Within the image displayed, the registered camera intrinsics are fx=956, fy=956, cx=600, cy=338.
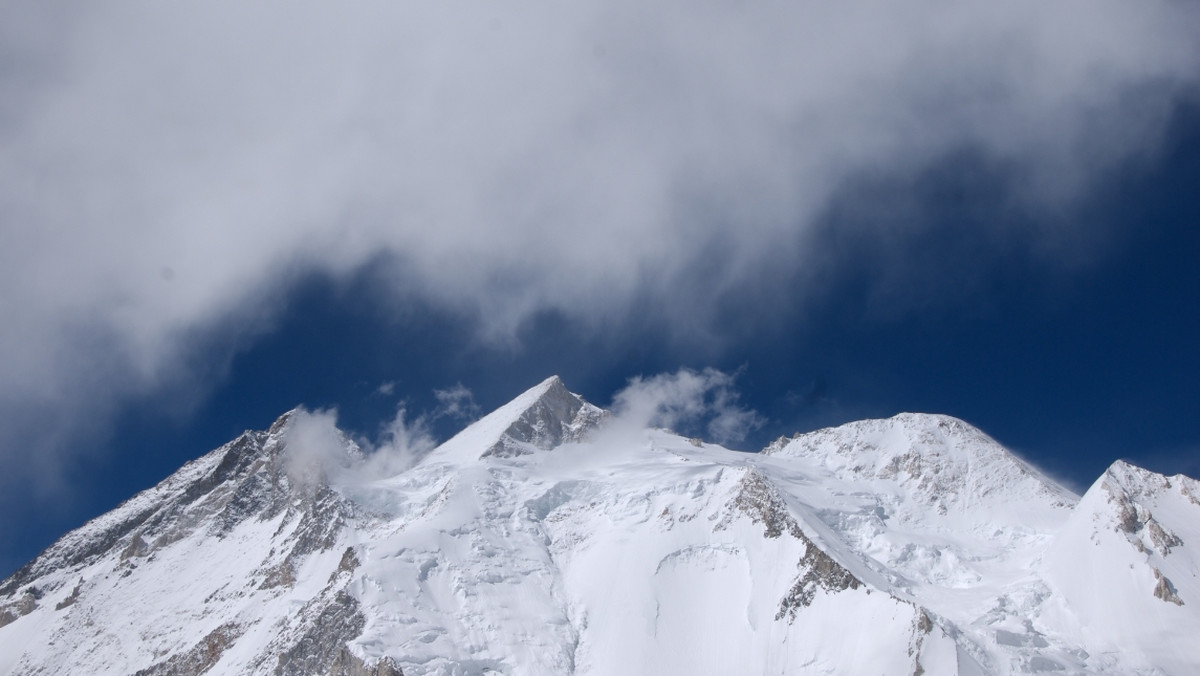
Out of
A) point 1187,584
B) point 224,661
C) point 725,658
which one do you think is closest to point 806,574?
point 725,658

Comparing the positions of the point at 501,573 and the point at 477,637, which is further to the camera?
the point at 501,573

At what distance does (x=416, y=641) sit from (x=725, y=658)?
54.0 meters

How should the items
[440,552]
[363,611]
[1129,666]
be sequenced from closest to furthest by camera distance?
1. [1129,666]
2. [363,611]
3. [440,552]

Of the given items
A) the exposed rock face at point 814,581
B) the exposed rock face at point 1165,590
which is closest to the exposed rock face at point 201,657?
the exposed rock face at point 814,581

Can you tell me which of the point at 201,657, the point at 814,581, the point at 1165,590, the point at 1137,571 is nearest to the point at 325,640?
the point at 201,657

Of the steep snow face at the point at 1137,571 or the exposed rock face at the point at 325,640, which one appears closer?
the exposed rock face at the point at 325,640

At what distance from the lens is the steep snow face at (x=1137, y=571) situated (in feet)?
540

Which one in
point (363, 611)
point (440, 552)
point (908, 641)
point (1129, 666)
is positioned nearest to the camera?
point (908, 641)

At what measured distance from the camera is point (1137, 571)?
178 m

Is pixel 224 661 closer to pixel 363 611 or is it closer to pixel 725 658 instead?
pixel 363 611

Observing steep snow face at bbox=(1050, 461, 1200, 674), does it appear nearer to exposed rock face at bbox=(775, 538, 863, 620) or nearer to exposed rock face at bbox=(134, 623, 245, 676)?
exposed rock face at bbox=(775, 538, 863, 620)

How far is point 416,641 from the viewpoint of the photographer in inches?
6501

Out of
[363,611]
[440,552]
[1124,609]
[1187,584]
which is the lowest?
[363,611]

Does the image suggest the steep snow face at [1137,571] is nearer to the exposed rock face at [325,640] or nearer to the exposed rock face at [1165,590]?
the exposed rock face at [1165,590]
